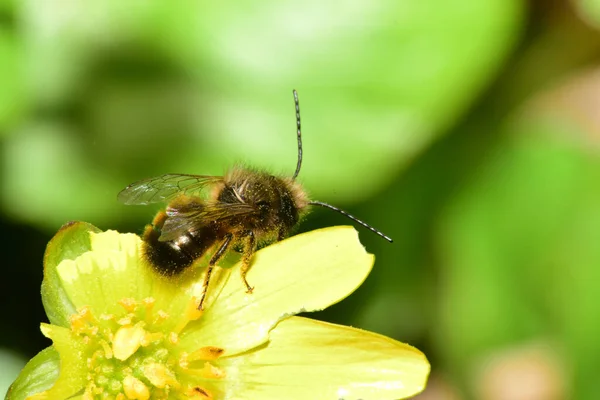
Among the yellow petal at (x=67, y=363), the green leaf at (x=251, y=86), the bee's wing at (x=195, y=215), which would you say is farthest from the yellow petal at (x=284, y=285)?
the green leaf at (x=251, y=86)

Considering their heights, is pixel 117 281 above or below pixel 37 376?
above

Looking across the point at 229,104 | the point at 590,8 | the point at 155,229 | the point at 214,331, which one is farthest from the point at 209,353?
the point at 590,8

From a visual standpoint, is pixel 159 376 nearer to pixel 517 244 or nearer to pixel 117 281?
pixel 117 281

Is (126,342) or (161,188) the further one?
(161,188)

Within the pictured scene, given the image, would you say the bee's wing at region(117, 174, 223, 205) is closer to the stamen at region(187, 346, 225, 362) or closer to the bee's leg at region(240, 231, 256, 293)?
the bee's leg at region(240, 231, 256, 293)

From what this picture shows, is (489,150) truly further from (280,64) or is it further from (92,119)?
(92,119)

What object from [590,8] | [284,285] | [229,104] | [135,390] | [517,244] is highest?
[590,8]
